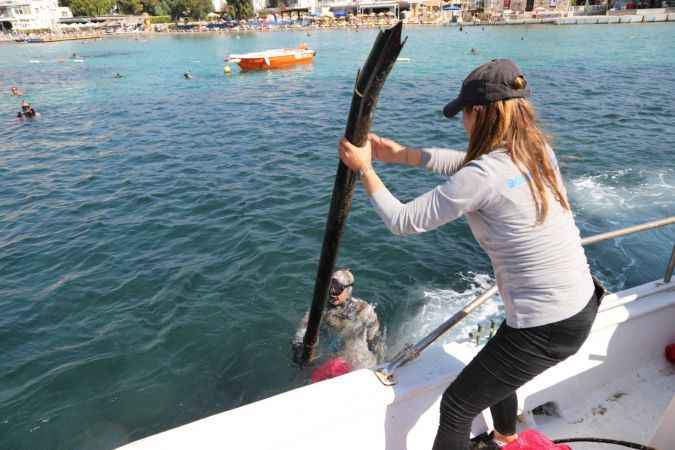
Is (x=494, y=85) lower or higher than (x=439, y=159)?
higher

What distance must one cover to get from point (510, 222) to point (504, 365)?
82 cm

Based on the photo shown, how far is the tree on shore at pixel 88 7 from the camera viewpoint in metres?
141

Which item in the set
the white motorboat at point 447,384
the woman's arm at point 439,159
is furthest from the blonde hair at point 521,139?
the white motorboat at point 447,384

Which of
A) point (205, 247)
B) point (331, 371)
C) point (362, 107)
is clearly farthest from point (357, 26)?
point (362, 107)

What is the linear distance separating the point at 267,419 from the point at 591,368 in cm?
274

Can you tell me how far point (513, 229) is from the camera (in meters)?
2.09

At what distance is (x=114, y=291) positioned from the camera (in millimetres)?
8570

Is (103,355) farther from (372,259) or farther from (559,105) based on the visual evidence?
(559,105)

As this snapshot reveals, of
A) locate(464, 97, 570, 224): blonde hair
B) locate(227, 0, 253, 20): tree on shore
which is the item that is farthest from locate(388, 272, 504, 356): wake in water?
locate(227, 0, 253, 20): tree on shore

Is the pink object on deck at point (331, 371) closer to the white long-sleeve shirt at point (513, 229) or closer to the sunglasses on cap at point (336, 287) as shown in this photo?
the sunglasses on cap at point (336, 287)

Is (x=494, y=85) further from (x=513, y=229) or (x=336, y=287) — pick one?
(x=336, y=287)

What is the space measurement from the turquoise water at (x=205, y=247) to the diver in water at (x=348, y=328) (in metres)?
0.57

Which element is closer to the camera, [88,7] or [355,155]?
[355,155]

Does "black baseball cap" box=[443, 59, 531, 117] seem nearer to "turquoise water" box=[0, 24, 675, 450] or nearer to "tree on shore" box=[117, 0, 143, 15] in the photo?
"turquoise water" box=[0, 24, 675, 450]
